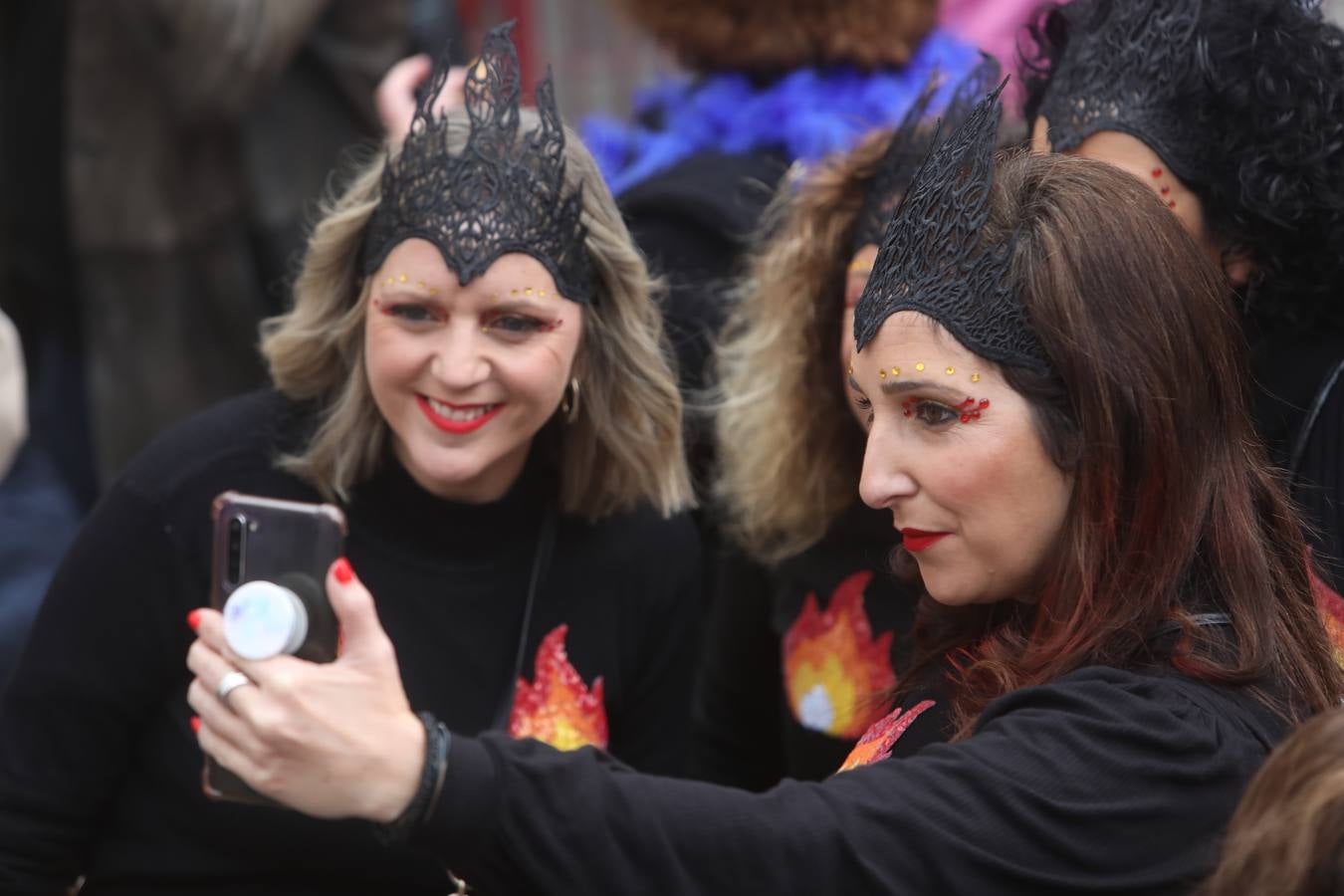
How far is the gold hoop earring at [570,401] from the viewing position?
2.69 metres

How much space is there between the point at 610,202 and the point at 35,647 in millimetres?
1064

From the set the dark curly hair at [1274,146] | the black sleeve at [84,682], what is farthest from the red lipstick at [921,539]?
the black sleeve at [84,682]

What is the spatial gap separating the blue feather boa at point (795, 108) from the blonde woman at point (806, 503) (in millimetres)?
433

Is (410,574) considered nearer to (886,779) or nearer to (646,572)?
(646,572)

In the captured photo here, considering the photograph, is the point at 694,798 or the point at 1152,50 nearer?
the point at 694,798

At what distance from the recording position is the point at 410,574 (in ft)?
8.49

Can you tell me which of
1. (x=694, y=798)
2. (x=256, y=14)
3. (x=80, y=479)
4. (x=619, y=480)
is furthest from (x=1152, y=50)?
(x=80, y=479)

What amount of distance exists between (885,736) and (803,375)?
3.58 ft

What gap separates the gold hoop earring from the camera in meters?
2.69

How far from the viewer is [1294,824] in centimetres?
136

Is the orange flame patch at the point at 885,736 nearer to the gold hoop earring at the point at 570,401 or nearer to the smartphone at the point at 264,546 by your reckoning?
the smartphone at the point at 264,546

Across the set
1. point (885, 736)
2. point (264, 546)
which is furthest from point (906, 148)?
point (264, 546)

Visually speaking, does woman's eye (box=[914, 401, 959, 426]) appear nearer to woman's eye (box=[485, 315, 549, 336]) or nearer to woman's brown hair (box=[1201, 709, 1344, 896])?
woman's brown hair (box=[1201, 709, 1344, 896])

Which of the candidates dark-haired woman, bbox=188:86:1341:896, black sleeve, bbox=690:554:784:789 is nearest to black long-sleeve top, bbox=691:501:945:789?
black sleeve, bbox=690:554:784:789
